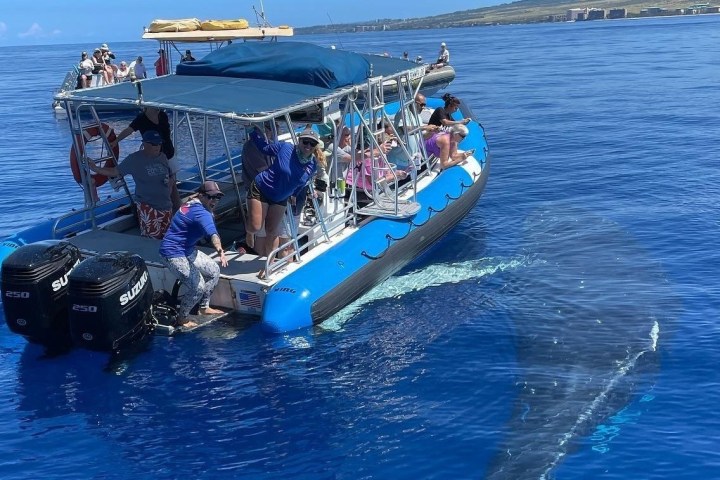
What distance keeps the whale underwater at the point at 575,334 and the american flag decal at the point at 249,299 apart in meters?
2.65

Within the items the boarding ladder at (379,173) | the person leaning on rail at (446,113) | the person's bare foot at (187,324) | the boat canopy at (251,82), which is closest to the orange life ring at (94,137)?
the boat canopy at (251,82)

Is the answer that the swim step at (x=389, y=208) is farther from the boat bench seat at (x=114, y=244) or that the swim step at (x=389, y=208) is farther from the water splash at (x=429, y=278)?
the boat bench seat at (x=114, y=244)

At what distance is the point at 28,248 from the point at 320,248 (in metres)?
3.00

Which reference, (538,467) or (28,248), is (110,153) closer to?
(28,248)

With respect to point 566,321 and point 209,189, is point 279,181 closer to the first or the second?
point 209,189

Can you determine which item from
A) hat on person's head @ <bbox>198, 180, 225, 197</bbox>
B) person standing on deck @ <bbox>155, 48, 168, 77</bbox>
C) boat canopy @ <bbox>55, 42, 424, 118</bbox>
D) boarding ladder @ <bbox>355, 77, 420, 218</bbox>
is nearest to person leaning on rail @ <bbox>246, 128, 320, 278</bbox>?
boat canopy @ <bbox>55, 42, 424, 118</bbox>

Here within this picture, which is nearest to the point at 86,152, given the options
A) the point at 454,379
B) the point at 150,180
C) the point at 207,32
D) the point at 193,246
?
the point at 150,180

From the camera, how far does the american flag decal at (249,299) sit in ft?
25.5

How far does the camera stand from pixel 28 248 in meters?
7.14

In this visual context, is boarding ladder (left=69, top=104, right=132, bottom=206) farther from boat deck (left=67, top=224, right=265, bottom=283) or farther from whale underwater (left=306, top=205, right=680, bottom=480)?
whale underwater (left=306, top=205, right=680, bottom=480)

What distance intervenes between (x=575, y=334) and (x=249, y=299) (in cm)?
344

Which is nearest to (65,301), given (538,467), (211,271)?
(211,271)

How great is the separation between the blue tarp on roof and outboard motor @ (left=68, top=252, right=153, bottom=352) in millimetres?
2956

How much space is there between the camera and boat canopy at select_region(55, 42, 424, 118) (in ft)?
24.6
